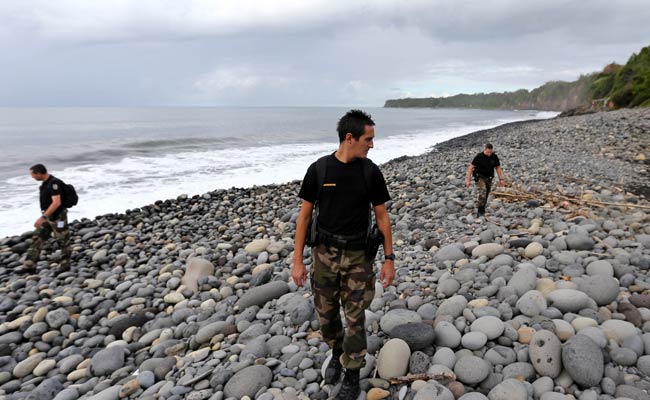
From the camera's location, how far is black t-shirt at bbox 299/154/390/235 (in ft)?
9.52

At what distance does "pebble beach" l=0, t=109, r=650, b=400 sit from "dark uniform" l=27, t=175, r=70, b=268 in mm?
432

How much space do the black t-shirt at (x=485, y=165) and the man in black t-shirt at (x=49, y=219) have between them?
8213 millimetres

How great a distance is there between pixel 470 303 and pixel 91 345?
16.1 feet

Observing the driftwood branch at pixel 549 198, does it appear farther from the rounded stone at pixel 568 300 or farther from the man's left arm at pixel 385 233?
the man's left arm at pixel 385 233

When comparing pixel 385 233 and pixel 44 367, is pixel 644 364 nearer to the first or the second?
pixel 385 233

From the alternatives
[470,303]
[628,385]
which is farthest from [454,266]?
[628,385]

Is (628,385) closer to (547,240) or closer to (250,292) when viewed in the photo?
(547,240)

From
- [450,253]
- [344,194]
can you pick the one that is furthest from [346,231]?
[450,253]

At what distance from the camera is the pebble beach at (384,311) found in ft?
10.7

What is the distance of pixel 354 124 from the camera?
9.09 ft

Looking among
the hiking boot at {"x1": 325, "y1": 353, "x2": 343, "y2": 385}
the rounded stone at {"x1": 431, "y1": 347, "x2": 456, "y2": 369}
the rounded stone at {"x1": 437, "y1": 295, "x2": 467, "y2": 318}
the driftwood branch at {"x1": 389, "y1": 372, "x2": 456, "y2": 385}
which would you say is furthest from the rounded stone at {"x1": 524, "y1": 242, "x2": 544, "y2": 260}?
the hiking boot at {"x1": 325, "y1": 353, "x2": 343, "y2": 385}

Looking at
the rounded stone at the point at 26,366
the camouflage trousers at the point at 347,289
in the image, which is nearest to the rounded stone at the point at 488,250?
the camouflage trousers at the point at 347,289

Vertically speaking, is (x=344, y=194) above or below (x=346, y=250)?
above

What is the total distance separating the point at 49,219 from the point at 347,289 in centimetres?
624
